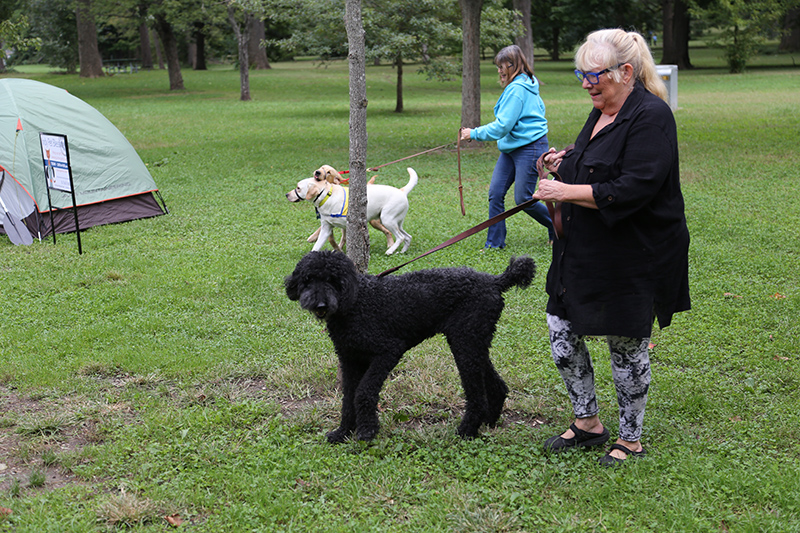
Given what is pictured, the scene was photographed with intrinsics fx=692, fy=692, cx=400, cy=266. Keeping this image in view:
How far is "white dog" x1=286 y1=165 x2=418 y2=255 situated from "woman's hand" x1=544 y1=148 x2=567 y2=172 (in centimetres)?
339

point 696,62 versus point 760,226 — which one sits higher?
point 696,62

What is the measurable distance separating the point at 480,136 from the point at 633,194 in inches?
143

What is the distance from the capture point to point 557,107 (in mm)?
22766

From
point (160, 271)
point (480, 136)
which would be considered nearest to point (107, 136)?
point (160, 271)

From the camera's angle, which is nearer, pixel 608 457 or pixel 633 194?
pixel 633 194

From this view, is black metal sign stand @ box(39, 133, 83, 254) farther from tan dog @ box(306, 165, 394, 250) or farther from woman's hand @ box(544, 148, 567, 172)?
woman's hand @ box(544, 148, 567, 172)

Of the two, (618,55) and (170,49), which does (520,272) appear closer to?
(618,55)

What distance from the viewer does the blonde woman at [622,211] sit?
293 centimetres

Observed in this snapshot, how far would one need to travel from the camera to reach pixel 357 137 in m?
4.36

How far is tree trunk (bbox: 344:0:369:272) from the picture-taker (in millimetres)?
4316

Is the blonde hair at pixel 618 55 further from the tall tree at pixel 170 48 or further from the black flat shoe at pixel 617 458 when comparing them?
the tall tree at pixel 170 48

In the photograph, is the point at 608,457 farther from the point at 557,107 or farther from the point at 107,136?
the point at 557,107

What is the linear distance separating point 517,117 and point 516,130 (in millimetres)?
177

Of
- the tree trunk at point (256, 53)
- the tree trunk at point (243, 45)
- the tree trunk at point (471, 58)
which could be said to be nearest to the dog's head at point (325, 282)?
the tree trunk at point (471, 58)
